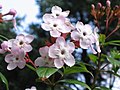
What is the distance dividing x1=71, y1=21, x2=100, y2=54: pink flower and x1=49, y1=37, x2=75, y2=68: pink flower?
3 centimetres

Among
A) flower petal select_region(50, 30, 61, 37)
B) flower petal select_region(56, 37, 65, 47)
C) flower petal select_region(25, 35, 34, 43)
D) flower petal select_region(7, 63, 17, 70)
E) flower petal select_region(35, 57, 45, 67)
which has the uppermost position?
flower petal select_region(50, 30, 61, 37)

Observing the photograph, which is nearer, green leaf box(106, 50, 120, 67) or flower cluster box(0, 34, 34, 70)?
flower cluster box(0, 34, 34, 70)

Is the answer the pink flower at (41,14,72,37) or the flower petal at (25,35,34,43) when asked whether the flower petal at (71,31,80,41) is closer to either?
the pink flower at (41,14,72,37)

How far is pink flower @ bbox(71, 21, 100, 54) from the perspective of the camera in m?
1.17

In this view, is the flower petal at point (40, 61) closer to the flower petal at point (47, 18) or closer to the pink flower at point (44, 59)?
the pink flower at point (44, 59)

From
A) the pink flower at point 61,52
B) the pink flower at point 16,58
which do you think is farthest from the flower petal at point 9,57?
the pink flower at point 61,52

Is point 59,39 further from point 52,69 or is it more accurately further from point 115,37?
point 115,37

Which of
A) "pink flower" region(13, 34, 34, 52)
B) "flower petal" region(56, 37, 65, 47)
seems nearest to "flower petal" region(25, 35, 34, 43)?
"pink flower" region(13, 34, 34, 52)

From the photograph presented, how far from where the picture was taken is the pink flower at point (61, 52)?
1131 mm

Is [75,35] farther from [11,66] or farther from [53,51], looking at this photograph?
[11,66]

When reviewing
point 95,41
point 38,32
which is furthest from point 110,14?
point 38,32

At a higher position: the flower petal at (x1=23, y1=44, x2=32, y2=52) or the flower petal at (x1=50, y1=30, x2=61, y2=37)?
the flower petal at (x1=50, y1=30, x2=61, y2=37)

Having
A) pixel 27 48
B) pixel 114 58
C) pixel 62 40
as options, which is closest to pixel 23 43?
pixel 27 48

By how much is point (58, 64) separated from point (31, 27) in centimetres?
628
